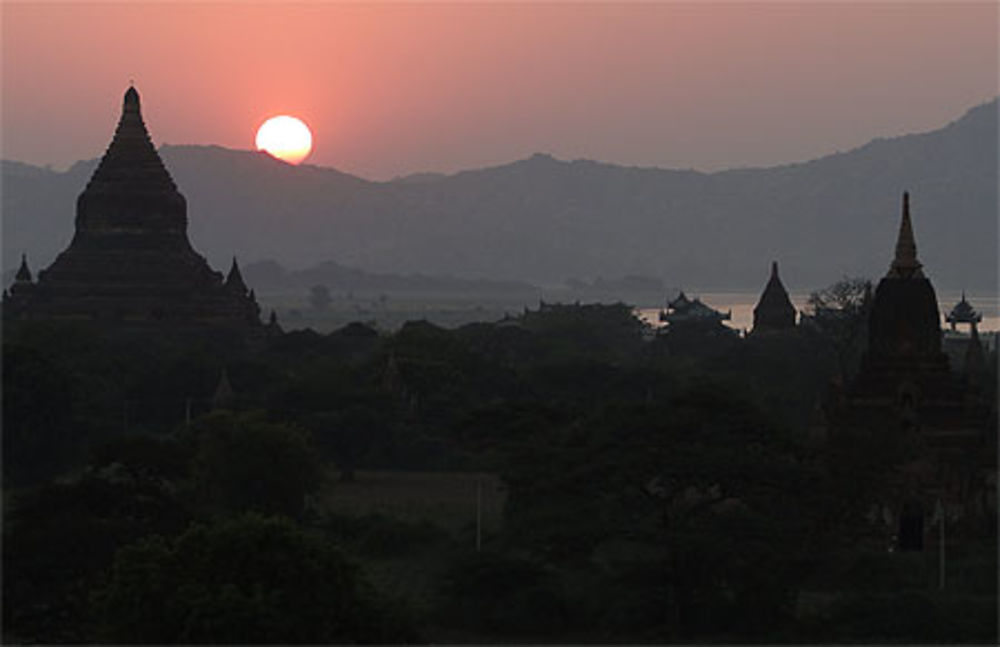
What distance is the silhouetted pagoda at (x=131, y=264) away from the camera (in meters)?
99.2

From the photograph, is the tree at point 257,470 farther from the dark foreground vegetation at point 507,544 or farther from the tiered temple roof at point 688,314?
the tiered temple roof at point 688,314

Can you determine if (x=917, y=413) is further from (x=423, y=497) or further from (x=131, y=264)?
(x=131, y=264)

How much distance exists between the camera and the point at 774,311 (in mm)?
118250

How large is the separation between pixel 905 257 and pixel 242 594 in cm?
2448

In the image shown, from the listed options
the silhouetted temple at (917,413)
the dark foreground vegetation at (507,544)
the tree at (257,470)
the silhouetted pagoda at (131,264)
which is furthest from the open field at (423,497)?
the silhouetted pagoda at (131,264)

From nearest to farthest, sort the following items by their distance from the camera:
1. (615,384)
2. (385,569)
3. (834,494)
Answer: (834,494) → (385,569) → (615,384)

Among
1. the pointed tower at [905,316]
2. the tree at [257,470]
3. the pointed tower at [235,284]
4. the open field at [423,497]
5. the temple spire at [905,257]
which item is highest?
the pointed tower at [235,284]

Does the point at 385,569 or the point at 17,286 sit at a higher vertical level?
the point at 17,286

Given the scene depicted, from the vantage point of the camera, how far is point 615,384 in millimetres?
79875

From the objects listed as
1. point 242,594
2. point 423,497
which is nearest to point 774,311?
point 423,497

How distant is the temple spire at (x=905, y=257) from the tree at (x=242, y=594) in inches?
856

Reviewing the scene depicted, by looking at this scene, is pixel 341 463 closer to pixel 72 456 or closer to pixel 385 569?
pixel 72 456

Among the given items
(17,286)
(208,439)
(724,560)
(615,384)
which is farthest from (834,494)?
(17,286)

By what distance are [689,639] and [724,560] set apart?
137 cm
